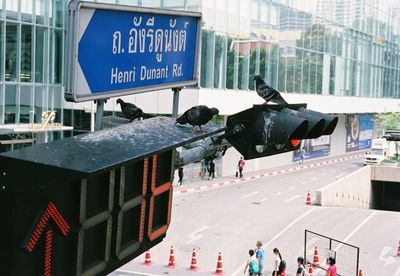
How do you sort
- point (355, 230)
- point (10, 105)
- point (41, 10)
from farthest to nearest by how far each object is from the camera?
point (41, 10) < point (10, 105) < point (355, 230)

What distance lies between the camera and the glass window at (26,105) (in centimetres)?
3098

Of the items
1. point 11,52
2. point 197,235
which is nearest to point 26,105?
point 11,52

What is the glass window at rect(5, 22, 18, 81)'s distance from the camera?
97.1 feet

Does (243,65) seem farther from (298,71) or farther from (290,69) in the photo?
(298,71)

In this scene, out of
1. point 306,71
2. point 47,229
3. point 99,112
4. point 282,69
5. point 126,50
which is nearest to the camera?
point 47,229

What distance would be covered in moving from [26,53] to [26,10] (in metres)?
2.08

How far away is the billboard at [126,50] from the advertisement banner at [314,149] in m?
42.7

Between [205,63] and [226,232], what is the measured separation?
14.2 m

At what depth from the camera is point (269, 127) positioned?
14.9 ft

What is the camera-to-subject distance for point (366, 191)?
1559 inches

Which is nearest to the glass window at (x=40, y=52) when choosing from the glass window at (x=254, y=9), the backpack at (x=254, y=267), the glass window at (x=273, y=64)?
the glass window at (x=254, y=9)

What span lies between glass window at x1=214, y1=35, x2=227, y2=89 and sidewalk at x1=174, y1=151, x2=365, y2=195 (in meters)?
5.42

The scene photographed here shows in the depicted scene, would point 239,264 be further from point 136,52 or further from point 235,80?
point 235,80

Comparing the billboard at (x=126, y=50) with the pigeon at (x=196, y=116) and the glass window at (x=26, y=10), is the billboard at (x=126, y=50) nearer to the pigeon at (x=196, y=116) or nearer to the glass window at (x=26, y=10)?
the pigeon at (x=196, y=116)
